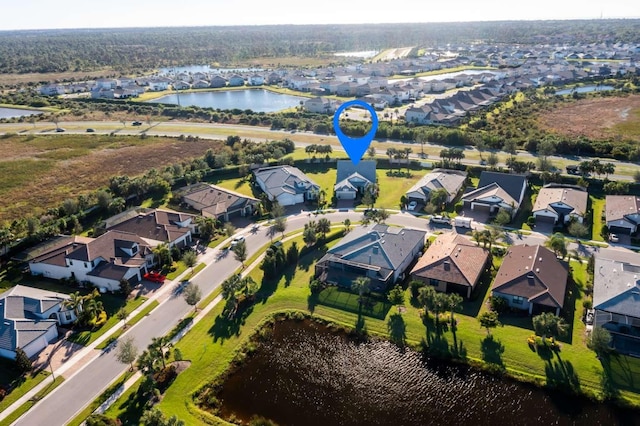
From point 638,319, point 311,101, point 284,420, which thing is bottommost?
point 284,420

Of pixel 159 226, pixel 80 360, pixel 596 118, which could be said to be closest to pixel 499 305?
pixel 80 360

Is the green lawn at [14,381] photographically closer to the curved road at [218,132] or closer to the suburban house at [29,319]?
the suburban house at [29,319]

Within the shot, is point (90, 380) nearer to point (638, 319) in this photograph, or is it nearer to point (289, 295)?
point (289, 295)

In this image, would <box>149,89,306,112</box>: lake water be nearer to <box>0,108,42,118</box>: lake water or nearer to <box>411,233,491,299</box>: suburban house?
<box>0,108,42,118</box>: lake water

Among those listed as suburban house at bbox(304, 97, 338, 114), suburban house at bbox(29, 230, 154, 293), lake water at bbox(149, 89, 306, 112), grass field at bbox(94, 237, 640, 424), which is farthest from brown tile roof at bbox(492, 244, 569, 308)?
lake water at bbox(149, 89, 306, 112)

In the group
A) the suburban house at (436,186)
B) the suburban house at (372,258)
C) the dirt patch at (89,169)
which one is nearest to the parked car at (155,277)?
the suburban house at (372,258)

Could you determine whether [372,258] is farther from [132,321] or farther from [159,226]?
[159,226]

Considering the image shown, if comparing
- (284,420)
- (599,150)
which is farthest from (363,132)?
(284,420)
